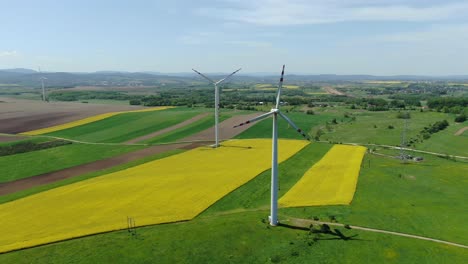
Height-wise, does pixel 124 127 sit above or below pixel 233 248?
above

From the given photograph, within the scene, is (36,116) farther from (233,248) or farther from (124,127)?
(233,248)

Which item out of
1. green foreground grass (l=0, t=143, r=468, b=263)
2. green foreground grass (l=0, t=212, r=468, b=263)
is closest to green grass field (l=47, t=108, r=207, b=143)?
green foreground grass (l=0, t=143, r=468, b=263)

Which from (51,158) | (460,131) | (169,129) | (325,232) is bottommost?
(325,232)

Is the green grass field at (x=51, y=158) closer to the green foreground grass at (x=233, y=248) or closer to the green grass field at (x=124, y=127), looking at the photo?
the green grass field at (x=124, y=127)

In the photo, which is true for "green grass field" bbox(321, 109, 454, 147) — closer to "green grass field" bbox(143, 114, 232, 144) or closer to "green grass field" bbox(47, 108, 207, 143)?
"green grass field" bbox(143, 114, 232, 144)

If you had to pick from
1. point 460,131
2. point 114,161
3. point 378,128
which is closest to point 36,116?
point 114,161

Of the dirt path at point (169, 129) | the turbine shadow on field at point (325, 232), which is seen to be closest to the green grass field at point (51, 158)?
the dirt path at point (169, 129)
